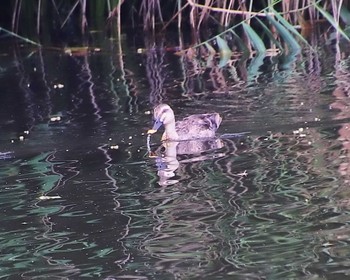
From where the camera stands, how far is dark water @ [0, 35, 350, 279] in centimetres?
562

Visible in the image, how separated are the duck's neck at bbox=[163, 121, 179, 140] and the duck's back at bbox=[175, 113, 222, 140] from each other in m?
0.03

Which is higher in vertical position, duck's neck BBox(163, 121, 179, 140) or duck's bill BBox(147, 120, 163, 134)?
duck's bill BBox(147, 120, 163, 134)

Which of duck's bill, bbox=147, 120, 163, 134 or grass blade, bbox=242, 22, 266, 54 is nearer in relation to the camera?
duck's bill, bbox=147, 120, 163, 134

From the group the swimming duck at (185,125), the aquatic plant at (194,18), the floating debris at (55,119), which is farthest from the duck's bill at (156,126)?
the aquatic plant at (194,18)

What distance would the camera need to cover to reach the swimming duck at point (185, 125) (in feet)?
28.5

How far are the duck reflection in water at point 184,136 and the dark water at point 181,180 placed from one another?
0.05 meters

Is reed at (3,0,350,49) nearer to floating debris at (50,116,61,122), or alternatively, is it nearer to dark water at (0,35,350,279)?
dark water at (0,35,350,279)

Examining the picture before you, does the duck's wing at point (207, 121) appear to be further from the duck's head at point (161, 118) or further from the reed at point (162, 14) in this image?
the reed at point (162, 14)

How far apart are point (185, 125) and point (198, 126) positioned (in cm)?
21

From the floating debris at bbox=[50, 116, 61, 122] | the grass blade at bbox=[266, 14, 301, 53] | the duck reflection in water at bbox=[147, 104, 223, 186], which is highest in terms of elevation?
the grass blade at bbox=[266, 14, 301, 53]

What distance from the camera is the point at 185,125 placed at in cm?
898

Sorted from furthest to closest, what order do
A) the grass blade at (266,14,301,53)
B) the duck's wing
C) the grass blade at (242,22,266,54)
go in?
the grass blade at (242,22,266,54), the grass blade at (266,14,301,53), the duck's wing

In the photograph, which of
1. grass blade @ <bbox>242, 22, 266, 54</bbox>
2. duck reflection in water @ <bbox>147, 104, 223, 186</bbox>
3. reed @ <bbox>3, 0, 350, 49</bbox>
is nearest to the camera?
duck reflection in water @ <bbox>147, 104, 223, 186</bbox>

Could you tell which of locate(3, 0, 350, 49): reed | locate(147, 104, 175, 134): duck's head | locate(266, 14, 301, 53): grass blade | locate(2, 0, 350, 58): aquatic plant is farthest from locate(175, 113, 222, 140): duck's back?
locate(3, 0, 350, 49): reed
